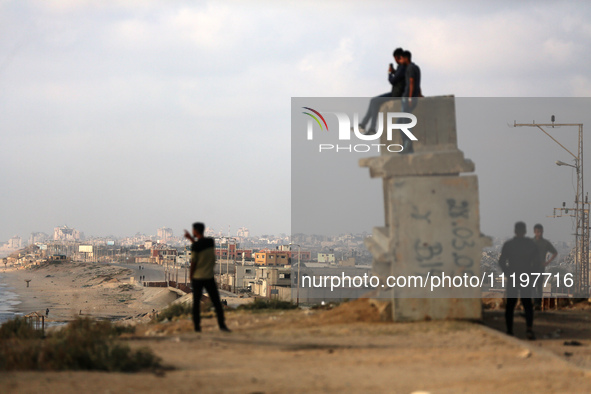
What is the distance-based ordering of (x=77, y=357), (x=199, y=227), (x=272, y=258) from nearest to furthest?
(x=77, y=357) → (x=199, y=227) → (x=272, y=258)

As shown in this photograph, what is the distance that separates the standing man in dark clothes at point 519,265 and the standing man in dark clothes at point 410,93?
2000 mm

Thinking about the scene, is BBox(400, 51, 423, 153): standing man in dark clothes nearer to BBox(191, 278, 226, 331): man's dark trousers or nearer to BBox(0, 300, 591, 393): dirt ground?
BBox(0, 300, 591, 393): dirt ground

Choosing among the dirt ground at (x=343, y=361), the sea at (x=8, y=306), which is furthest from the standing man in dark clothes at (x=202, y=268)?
the sea at (x=8, y=306)

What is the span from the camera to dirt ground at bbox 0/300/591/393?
5750 millimetres

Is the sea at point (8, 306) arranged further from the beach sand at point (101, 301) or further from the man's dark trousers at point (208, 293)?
the man's dark trousers at point (208, 293)

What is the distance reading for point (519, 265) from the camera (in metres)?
9.28

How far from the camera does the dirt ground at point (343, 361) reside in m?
5.75

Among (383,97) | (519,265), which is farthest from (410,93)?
(519,265)

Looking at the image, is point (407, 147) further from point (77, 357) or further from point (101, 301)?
point (101, 301)

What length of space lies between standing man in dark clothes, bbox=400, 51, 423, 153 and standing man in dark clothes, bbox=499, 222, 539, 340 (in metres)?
2.00

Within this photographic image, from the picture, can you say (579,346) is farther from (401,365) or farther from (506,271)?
(401,365)

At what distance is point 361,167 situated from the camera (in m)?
9.61

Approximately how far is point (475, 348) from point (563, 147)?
26.2 meters

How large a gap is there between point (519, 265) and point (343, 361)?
369cm
